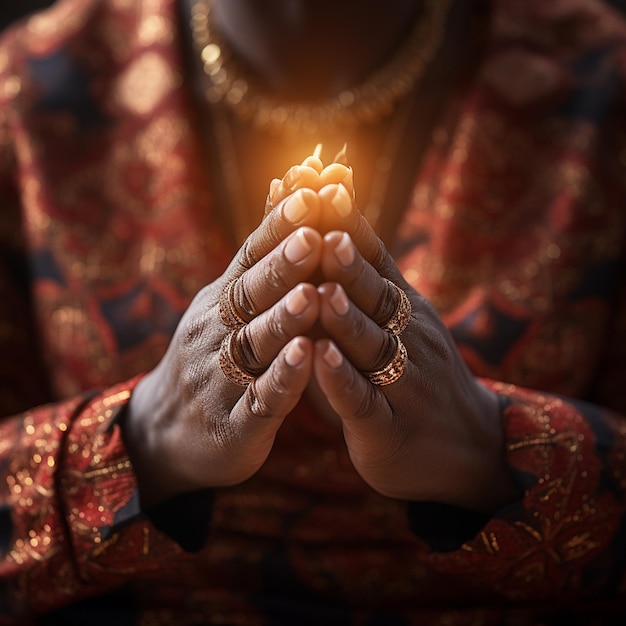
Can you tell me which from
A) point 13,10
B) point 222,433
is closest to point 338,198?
point 222,433

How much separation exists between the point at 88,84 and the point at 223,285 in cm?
42

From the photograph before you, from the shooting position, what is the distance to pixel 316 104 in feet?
2.75

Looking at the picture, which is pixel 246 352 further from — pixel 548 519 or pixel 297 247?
pixel 548 519

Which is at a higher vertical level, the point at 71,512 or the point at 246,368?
the point at 246,368

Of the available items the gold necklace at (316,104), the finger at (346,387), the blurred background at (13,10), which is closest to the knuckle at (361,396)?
the finger at (346,387)

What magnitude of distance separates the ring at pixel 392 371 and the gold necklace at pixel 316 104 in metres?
0.42

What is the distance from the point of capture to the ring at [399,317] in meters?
0.47

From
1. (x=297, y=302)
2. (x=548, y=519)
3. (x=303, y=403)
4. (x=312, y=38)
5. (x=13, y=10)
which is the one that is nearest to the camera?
(x=297, y=302)

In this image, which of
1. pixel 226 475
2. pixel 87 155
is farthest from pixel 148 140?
pixel 226 475

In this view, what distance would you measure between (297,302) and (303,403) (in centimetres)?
27

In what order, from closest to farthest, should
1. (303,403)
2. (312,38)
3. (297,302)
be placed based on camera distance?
(297,302) < (303,403) < (312,38)

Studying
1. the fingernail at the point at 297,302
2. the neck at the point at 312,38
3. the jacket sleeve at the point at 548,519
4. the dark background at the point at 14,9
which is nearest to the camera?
the fingernail at the point at 297,302

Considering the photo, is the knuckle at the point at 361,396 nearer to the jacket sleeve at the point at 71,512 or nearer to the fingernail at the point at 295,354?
→ the fingernail at the point at 295,354

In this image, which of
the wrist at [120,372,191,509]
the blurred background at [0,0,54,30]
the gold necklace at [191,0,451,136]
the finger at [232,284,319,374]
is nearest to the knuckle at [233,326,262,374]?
the finger at [232,284,319,374]
